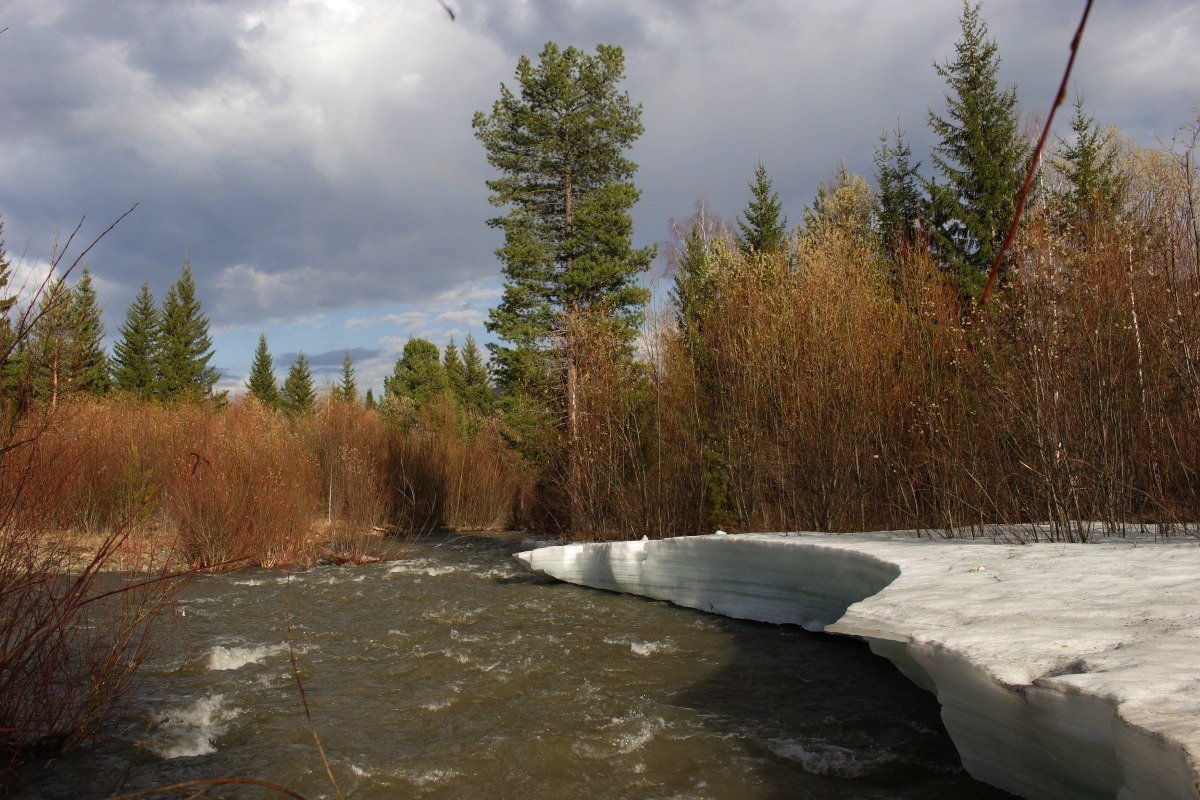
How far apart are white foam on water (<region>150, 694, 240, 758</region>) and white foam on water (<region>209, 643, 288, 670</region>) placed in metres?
0.90

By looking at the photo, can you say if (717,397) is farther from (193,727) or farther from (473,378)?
(473,378)

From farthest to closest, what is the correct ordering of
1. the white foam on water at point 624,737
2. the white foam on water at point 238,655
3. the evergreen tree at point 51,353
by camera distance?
the white foam on water at point 238,655 < the white foam on water at point 624,737 < the evergreen tree at point 51,353

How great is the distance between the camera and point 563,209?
20.8 meters

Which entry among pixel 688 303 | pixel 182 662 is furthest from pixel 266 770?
pixel 688 303

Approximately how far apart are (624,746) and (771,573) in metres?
3.75

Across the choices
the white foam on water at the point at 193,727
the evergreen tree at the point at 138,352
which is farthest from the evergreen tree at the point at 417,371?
the white foam on water at the point at 193,727

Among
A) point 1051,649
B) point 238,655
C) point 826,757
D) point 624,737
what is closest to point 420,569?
point 238,655

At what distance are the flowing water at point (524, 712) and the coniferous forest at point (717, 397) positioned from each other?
29.4 inches

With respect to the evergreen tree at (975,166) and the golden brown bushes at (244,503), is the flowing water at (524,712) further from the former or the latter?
the evergreen tree at (975,166)

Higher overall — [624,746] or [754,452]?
[754,452]

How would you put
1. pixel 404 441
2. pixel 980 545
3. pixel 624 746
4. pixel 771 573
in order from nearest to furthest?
1. pixel 624 746
2. pixel 980 545
3. pixel 771 573
4. pixel 404 441

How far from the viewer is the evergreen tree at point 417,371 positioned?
3788 cm

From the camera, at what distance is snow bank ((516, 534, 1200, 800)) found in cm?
267

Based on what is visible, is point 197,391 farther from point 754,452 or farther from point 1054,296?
point 1054,296
